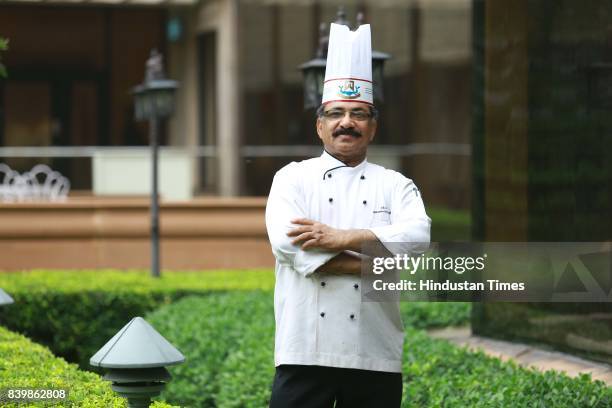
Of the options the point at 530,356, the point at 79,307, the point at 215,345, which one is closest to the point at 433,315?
the point at 530,356

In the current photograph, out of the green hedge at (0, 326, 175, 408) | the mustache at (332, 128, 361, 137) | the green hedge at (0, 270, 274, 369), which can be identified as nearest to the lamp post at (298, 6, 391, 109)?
the green hedge at (0, 326, 175, 408)

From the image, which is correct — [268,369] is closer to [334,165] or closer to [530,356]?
[530,356]

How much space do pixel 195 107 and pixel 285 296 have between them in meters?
17.1

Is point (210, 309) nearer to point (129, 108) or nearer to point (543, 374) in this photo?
point (543, 374)

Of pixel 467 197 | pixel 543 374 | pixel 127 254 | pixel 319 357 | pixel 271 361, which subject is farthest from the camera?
pixel 467 197

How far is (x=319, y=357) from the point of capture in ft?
12.8

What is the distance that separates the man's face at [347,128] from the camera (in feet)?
13.2

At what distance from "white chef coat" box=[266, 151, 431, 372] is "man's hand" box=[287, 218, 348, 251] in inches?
1.0

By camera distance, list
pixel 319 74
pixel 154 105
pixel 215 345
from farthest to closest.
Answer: pixel 154 105 → pixel 215 345 → pixel 319 74

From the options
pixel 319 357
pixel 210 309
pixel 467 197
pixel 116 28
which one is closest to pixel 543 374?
pixel 319 357

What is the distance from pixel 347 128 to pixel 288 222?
1.26ft

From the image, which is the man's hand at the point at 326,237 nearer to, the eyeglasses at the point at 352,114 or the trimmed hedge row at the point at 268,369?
the eyeglasses at the point at 352,114

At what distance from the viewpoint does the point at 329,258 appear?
391 cm

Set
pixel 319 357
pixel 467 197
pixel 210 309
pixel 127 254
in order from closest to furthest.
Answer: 1. pixel 319 357
2. pixel 210 309
3. pixel 127 254
4. pixel 467 197
